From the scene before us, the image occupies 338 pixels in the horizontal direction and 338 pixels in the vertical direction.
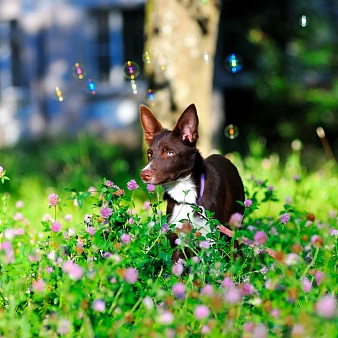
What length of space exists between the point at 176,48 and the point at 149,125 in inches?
123

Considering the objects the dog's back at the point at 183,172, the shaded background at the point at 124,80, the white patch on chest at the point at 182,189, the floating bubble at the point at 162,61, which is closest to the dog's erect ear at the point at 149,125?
the dog's back at the point at 183,172

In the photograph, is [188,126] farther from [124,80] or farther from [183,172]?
[124,80]

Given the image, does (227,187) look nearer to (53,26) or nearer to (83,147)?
(83,147)

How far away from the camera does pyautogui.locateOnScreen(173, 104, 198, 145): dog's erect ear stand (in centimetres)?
402

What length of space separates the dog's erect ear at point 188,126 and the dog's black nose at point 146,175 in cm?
39

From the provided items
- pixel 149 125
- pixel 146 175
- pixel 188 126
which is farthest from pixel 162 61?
pixel 146 175

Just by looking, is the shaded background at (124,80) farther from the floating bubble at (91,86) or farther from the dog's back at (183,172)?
the dog's back at (183,172)

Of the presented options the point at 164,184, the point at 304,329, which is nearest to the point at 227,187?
the point at 164,184

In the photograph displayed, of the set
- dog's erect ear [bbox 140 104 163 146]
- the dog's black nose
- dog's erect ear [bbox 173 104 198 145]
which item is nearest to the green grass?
the dog's black nose

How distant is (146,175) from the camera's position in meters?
3.78

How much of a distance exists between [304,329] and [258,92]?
10.2 m

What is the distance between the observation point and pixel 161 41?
717cm

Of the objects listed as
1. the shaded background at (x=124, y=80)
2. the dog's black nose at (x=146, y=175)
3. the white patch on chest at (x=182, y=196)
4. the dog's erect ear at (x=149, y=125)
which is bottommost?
the shaded background at (x=124, y=80)

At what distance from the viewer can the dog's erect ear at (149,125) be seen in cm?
422
